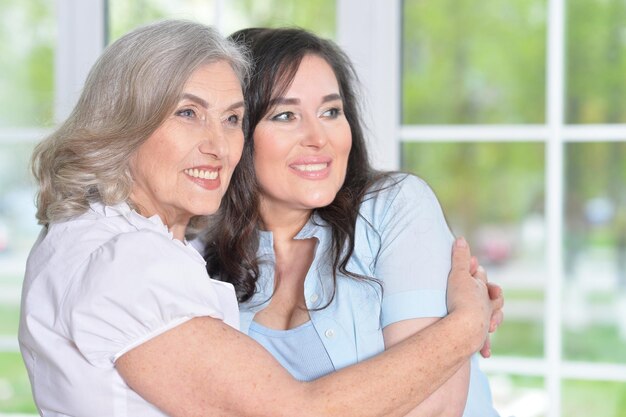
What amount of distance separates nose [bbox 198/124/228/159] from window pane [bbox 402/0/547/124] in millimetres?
8124

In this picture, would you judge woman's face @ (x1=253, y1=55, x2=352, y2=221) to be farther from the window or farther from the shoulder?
the window

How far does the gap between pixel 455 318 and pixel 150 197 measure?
0.69 meters

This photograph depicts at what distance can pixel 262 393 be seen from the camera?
5.48ft

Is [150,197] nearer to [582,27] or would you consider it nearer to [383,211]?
[383,211]

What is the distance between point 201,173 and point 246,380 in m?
0.49

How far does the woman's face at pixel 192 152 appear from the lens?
1895 millimetres

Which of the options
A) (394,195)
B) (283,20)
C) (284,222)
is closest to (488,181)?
(283,20)

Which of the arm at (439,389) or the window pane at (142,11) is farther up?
the window pane at (142,11)

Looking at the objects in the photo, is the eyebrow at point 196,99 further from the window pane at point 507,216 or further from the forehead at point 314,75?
the window pane at point 507,216

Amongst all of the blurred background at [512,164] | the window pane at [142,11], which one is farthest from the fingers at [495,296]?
the blurred background at [512,164]

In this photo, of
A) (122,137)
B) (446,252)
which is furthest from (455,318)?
(122,137)

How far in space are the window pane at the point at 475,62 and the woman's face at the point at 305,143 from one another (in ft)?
25.6

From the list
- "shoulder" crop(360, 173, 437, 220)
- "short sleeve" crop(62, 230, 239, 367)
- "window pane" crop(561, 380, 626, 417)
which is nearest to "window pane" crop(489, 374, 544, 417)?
"window pane" crop(561, 380, 626, 417)

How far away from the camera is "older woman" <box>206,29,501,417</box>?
2.04 metres
